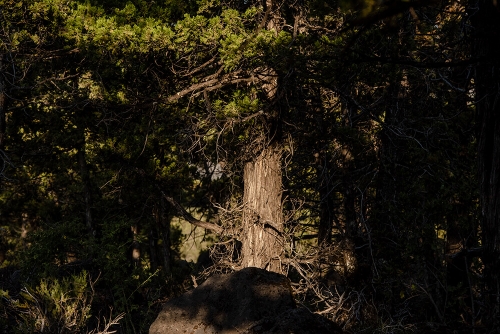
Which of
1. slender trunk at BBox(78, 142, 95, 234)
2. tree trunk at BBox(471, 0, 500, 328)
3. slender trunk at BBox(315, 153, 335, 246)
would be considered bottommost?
slender trunk at BBox(78, 142, 95, 234)

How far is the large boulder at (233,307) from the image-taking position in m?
5.11

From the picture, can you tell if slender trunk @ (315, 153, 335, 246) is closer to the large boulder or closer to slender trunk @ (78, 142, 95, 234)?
the large boulder

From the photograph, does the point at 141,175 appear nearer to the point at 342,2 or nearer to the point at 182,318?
the point at 182,318

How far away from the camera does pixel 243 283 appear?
18.4 ft

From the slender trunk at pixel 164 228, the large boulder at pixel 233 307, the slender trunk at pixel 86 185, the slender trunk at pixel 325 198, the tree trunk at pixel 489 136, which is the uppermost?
the tree trunk at pixel 489 136

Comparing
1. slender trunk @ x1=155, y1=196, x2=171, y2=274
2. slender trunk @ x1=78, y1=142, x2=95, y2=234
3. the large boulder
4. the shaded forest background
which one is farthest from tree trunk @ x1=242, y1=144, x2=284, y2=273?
slender trunk @ x1=78, y1=142, x2=95, y2=234

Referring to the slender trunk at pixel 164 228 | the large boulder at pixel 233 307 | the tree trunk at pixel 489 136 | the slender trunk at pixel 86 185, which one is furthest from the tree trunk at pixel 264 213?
the slender trunk at pixel 86 185

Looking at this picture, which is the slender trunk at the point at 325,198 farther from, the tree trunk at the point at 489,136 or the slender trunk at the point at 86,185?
the slender trunk at the point at 86,185

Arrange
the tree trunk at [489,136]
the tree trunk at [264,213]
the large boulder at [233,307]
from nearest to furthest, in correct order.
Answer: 1. the tree trunk at [489,136]
2. the large boulder at [233,307]
3. the tree trunk at [264,213]

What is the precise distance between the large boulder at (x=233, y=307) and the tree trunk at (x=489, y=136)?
1719 mm

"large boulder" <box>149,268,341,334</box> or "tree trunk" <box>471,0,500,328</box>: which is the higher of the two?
"tree trunk" <box>471,0,500,328</box>

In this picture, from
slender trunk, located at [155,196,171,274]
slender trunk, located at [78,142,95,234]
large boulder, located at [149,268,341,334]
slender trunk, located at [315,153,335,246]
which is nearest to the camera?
large boulder, located at [149,268,341,334]

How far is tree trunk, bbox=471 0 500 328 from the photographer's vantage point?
4.82m

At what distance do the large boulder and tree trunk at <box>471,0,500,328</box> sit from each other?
172 cm
